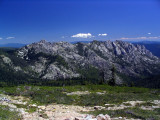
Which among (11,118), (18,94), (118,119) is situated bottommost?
(18,94)

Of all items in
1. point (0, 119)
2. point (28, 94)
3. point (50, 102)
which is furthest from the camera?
point (28, 94)

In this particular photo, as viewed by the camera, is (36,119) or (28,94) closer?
(36,119)

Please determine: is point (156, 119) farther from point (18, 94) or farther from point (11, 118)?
point (18, 94)

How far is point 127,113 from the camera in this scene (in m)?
18.2

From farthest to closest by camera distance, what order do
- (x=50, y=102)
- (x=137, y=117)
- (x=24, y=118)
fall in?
(x=50, y=102) < (x=137, y=117) < (x=24, y=118)

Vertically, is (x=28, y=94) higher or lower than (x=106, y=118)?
lower

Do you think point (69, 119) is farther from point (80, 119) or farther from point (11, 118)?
point (11, 118)

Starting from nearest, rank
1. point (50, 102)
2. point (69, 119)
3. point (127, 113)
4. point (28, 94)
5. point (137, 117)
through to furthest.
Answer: point (69, 119) → point (137, 117) → point (127, 113) → point (50, 102) → point (28, 94)

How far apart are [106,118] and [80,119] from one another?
3.13 m

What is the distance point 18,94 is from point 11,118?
1967cm

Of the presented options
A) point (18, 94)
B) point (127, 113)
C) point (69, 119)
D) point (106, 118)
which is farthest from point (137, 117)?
point (18, 94)

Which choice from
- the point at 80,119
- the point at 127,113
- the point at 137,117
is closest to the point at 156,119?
the point at 137,117

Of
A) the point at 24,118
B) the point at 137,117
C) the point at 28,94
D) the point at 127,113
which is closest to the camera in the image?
the point at 24,118

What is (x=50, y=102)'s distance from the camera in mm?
26219
